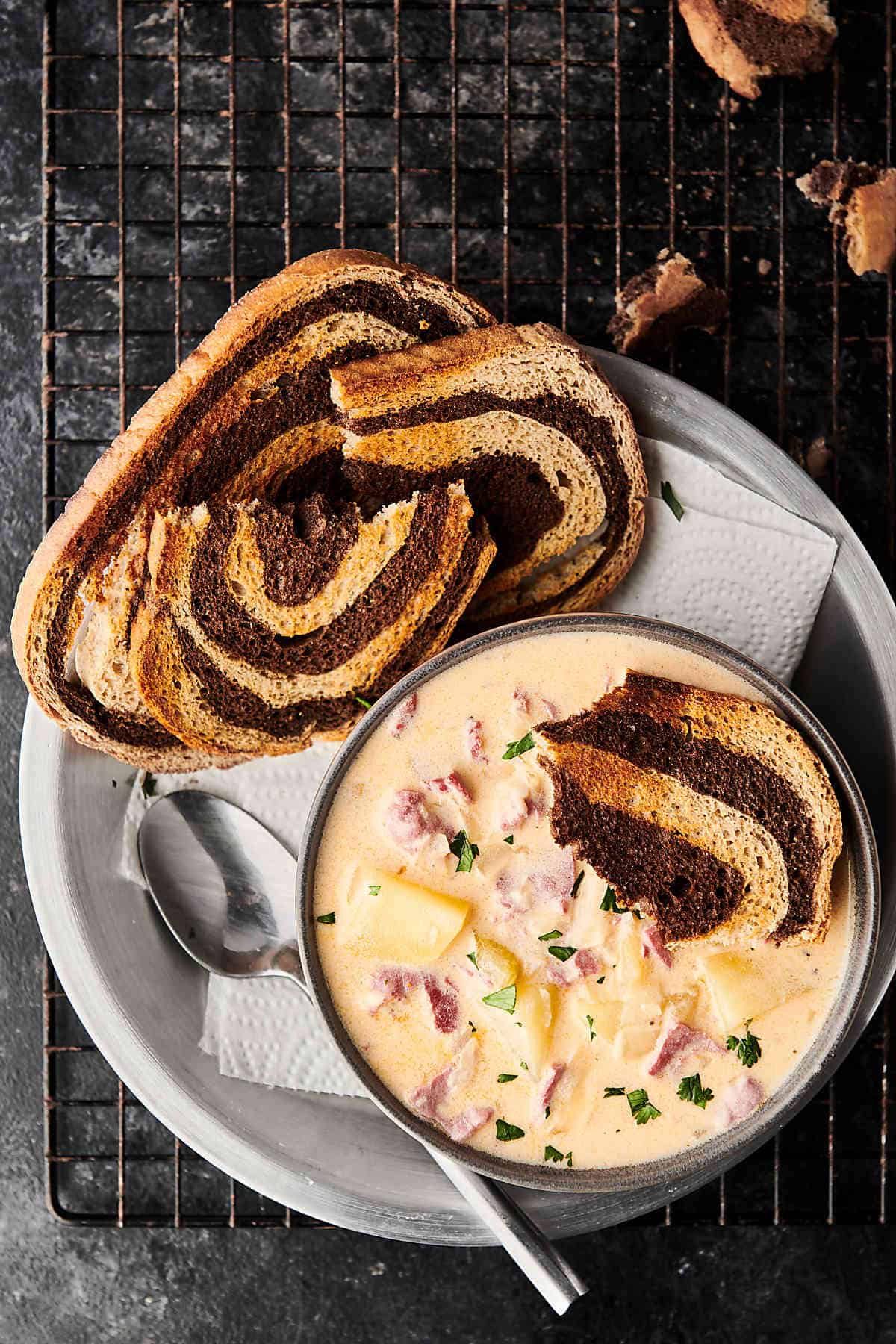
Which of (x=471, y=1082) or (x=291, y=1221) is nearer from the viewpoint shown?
(x=471, y=1082)

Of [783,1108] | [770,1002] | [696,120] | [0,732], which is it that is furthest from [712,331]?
[0,732]

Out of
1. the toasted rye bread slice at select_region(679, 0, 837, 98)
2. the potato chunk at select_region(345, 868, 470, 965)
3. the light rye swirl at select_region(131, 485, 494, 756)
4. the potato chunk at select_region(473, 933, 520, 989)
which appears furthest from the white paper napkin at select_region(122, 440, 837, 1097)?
the toasted rye bread slice at select_region(679, 0, 837, 98)

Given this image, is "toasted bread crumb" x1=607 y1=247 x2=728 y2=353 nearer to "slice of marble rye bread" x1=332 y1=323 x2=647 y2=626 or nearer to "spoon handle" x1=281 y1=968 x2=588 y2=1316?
"slice of marble rye bread" x1=332 y1=323 x2=647 y2=626

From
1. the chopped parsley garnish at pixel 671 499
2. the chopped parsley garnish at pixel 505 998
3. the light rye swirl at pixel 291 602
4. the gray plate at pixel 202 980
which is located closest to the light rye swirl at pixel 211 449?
the light rye swirl at pixel 291 602

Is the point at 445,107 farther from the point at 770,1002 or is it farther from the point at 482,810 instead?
the point at 770,1002

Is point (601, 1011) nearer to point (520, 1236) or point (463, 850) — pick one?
point (463, 850)
